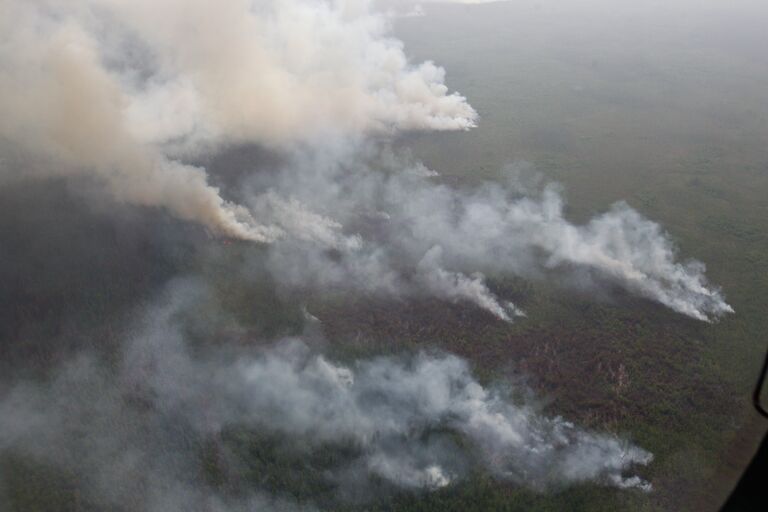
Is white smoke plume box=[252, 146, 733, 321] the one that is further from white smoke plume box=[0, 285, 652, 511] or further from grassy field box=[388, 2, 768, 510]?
white smoke plume box=[0, 285, 652, 511]

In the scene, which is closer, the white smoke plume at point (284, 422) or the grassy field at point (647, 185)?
the white smoke plume at point (284, 422)

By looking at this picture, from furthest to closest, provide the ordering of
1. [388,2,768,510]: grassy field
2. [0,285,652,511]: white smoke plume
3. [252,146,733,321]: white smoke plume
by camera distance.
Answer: [252,146,733,321]: white smoke plume
[388,2,768,510]: grassy field
[0,285,652,511]: white smoke plume

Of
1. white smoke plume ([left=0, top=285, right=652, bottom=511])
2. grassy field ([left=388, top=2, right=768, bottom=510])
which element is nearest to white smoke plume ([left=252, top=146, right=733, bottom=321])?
grassy field ([left=388, top=2, right=768, bottom=510])

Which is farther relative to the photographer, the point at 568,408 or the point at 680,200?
the point at 680,200

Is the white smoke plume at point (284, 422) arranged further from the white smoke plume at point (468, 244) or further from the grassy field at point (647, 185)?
the white smoke plume at point (468, 244)

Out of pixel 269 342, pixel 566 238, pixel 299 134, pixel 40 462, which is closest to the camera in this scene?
pixel 40 462

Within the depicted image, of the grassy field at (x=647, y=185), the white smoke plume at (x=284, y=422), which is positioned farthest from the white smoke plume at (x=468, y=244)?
the white smoke plume at (x=284, y=422)

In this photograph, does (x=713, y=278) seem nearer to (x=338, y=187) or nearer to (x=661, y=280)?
(x=661, y=280)

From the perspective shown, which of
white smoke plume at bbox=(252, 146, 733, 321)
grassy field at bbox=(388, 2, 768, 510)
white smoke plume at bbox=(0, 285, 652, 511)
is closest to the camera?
white smoke plume at bbox=(0, 285, 652, 511)

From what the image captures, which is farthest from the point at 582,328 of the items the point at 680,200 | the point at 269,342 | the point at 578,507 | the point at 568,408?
the point at 680,200
